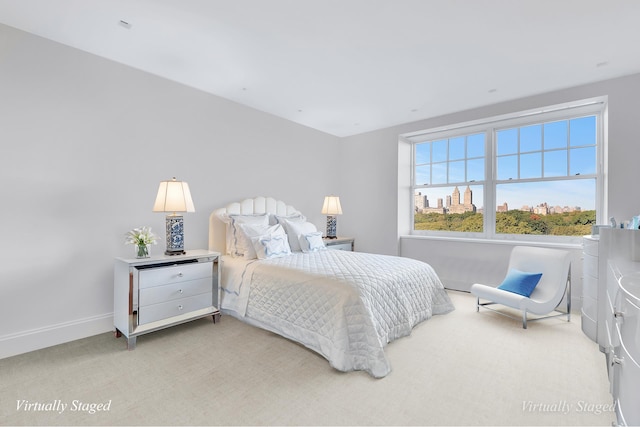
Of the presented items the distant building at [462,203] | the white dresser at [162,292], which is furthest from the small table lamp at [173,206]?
the distant building at [462,203]

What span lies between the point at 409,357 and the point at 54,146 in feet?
11.5

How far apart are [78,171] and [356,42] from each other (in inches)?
109

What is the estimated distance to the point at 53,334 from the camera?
8.39ft

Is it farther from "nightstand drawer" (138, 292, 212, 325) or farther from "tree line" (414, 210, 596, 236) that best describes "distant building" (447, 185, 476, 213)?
"nightstand drawer" (138, 292, 212, 325)

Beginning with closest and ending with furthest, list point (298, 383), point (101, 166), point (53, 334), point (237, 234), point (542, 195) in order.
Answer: point (298, 383), point (53, 334), point (101, 166), point (237, 234), point (542, 195)

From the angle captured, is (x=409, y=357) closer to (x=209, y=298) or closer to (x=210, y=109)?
(x=209, y=298)

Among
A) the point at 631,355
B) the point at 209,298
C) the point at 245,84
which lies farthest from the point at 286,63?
the point at 631,355

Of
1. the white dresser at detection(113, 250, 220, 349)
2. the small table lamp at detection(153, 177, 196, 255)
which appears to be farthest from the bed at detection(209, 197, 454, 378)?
the small table lamp at detection(153, 177, 196, 255)

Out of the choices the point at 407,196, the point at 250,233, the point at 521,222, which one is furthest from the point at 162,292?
the point at 521,222

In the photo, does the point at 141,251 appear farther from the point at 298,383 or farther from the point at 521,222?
the point at 521,222

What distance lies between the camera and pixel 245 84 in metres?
3.41

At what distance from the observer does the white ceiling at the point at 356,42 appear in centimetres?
215

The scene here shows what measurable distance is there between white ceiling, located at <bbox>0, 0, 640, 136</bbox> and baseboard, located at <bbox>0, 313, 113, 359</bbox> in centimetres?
251

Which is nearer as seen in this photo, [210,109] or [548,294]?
[548,294]
